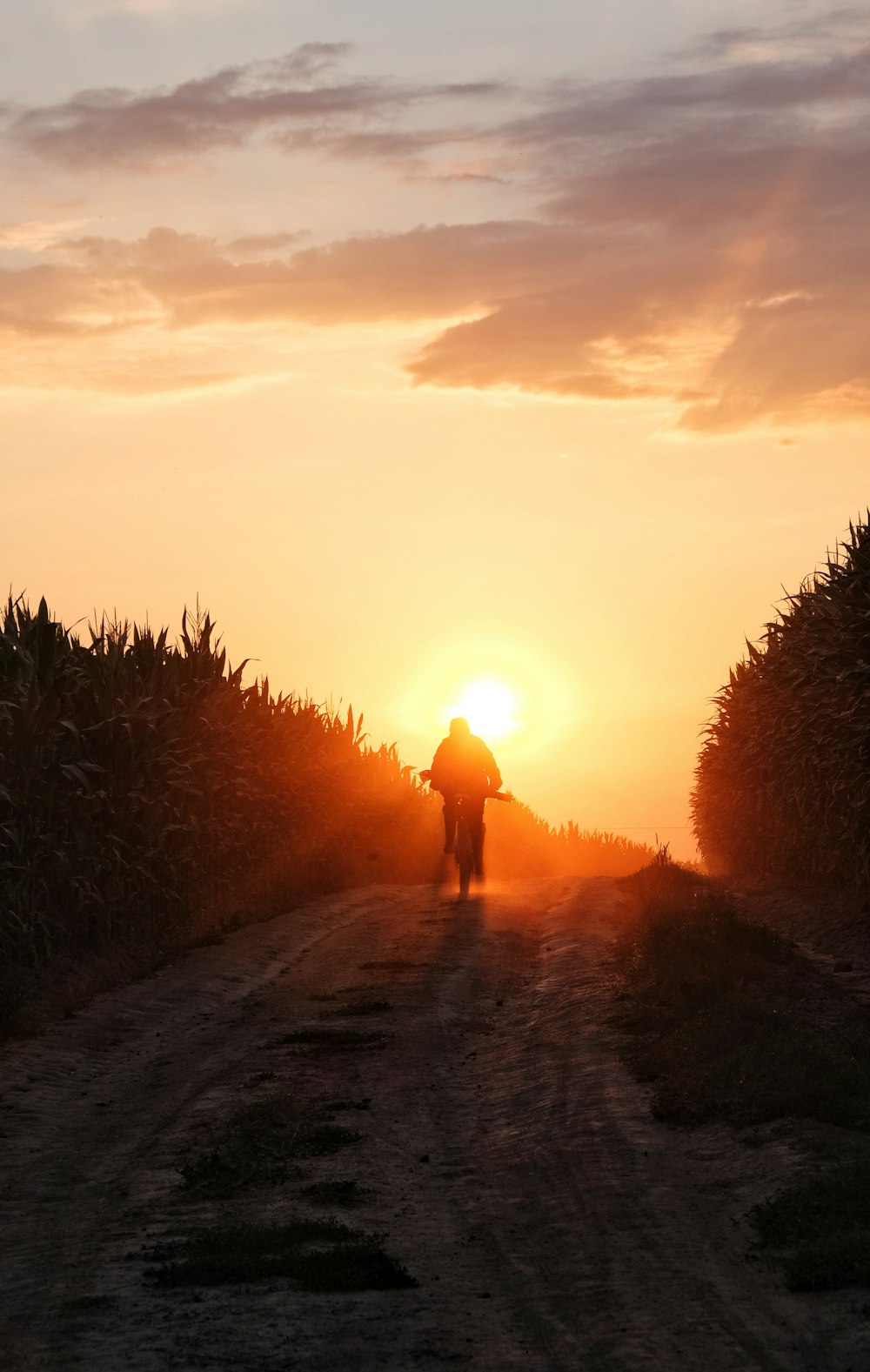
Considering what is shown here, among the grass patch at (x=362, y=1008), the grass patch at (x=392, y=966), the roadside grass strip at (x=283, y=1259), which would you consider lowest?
the roadside grass strip at (x=283, y=1259)

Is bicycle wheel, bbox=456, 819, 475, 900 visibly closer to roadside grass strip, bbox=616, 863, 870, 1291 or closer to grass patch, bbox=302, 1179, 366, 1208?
roadside grass strip, bbox=616, 863, 870, 1291

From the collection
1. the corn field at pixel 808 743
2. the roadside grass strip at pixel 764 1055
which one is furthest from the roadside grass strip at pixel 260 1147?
the corn field at pixel 808 743

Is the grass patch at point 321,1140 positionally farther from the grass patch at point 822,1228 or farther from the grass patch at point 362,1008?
the grass patch at point 362,1008

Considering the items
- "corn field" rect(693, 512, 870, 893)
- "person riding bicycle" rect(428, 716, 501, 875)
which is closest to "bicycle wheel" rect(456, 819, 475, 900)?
"person riding bicycle" rect(428, 716, 501, 875)

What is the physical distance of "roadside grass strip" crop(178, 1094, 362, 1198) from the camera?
8430 mm

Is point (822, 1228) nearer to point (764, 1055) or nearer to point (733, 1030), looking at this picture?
point (764, 1055)

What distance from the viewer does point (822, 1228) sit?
689 centimetres

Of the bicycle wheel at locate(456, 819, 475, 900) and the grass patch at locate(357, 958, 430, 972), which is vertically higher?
the bicycle wheel at locate(456, 819, 475, 900)

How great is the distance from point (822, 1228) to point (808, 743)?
15601 mm

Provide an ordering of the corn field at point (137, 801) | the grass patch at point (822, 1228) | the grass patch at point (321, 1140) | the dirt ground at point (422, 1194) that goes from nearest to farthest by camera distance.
Answer: the dirt ground at point (422, 1194) → the grass patch at point (822, 1228) → the grass patch at point (321, 1140) → the corn field at point (137, 801)

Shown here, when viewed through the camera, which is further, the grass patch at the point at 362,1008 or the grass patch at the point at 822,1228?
the grass patch at the point at 362,1008

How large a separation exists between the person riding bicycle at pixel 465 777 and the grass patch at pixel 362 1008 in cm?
1066

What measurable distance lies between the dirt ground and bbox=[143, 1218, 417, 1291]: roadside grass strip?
0.36 ft

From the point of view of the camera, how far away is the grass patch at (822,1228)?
638cm
